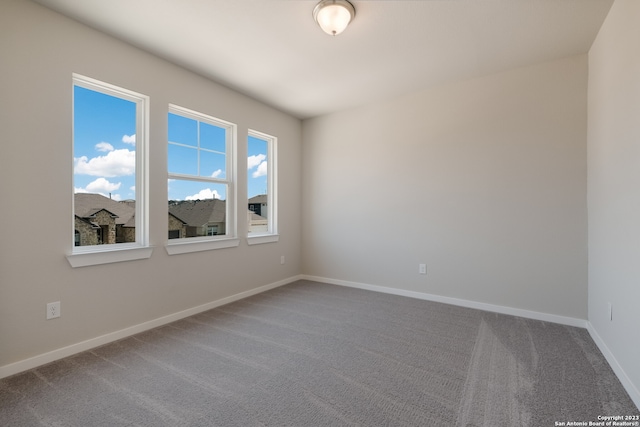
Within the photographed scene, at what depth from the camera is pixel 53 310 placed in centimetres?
209

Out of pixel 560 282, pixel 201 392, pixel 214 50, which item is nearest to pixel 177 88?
pixel 214 50

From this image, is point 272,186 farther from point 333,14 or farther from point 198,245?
point 333,14

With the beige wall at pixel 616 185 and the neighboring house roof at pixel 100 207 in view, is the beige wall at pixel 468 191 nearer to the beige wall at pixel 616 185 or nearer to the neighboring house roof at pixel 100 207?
the beige wall at pixel 616 185

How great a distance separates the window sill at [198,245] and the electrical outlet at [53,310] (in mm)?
893

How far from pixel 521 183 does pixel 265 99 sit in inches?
127

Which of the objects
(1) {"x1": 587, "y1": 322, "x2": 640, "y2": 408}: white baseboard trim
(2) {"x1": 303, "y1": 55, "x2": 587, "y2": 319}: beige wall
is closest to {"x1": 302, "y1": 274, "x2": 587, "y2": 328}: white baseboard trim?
(2) {"x1": 303, "y1": 55, "x2": 587, "y2": 319}: beige wall

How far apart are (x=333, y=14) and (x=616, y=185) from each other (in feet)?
7.68

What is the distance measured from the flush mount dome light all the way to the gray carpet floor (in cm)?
251

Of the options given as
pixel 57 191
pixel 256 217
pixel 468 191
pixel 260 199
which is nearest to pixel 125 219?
pixel 57 191

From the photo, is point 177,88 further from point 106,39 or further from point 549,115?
point 549,115

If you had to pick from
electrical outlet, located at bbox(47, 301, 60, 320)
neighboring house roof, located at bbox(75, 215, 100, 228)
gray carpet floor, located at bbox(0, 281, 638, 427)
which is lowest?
gray carpet floor, located at bbox(0, 281, 638, 427)

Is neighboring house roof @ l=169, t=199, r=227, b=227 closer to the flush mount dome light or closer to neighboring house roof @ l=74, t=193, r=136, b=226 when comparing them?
neighboring house roof @ l=74, t=193, r=136, b=226

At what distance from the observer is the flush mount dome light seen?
6.52ft

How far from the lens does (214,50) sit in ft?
8.61
